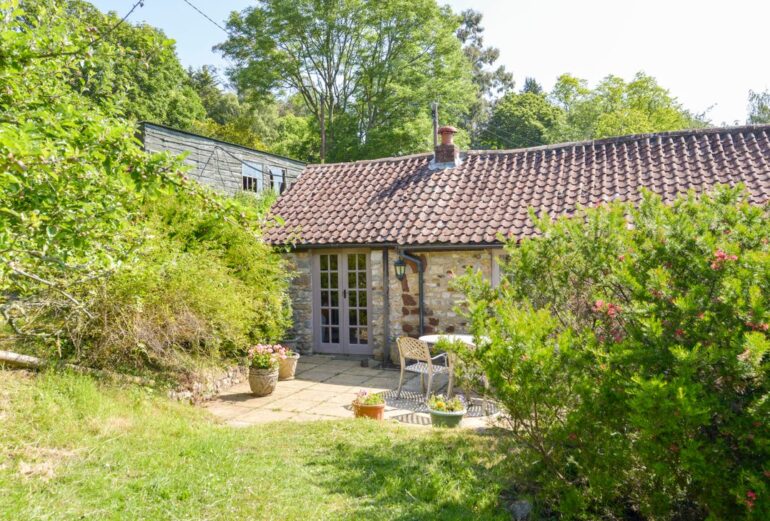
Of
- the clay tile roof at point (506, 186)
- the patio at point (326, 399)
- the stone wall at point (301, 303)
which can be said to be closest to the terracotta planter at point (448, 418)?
the patio at point (326, 399)

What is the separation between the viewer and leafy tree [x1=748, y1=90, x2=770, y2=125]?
39.9m

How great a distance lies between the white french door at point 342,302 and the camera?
36.9 ft

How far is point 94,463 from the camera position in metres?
4.54

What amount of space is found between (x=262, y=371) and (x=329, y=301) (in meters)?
3.73

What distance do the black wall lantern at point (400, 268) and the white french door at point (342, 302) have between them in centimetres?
82

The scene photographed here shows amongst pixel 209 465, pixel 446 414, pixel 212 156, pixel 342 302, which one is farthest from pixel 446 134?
pixel 209 465

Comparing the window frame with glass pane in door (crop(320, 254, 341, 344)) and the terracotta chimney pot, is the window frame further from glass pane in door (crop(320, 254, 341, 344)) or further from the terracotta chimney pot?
the terracotta chimney pot

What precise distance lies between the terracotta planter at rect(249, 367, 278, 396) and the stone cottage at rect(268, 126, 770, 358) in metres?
2.31

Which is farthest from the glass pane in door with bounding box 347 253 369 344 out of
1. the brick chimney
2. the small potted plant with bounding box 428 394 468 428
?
the small potted plant with bounding box 428 394 468 428

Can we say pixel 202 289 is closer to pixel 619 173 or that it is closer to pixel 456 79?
pixel 619 173

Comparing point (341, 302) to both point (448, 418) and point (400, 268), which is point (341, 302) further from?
point (448, 418)

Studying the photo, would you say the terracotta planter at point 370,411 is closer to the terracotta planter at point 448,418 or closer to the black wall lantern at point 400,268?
the terracotta planter at point 448,418

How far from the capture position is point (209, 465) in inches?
182

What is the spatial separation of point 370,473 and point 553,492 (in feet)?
5.09
